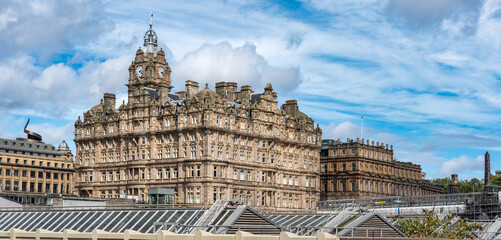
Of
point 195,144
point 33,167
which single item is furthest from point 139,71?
point 33,167

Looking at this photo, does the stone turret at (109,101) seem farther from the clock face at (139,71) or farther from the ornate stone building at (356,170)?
the ornate stone building at (356,170)

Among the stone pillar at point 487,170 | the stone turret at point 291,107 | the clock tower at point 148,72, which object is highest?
the clock tower at point 148,72

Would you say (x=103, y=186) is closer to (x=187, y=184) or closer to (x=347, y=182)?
(x=187, y=184)

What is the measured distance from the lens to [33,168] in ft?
610

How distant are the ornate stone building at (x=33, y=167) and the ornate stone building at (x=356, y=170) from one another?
6834 cm

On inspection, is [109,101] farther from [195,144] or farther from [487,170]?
[487,170]

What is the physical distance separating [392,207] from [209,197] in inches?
1323

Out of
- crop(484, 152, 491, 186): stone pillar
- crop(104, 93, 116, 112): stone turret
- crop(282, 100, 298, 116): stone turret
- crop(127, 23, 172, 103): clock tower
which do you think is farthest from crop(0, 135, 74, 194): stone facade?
crop(484, 152, 491, 186): stone pillar

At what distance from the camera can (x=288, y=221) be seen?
7212cm

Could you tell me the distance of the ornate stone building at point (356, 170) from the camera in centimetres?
17212

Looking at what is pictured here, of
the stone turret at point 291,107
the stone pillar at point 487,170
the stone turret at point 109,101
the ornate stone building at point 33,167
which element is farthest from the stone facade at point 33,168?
the stone pillar at point 487,170

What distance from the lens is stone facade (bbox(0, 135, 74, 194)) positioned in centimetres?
17938

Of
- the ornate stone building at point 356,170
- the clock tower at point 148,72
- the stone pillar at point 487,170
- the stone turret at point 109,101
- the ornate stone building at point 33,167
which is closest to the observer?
the stone pillar at point 487,170

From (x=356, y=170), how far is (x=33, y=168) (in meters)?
84.3
